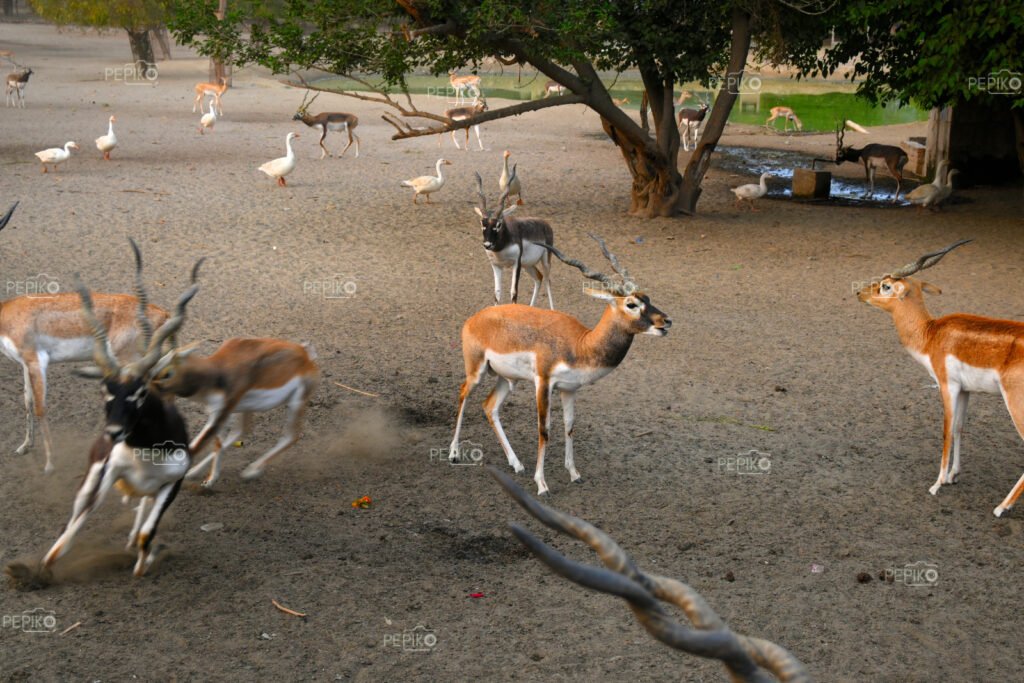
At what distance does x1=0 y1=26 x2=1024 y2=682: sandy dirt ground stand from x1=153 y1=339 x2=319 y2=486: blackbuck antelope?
23 centimetres

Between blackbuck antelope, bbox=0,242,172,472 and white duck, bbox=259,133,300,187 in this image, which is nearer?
blackbuck antelope, bbox=0,242,172,472

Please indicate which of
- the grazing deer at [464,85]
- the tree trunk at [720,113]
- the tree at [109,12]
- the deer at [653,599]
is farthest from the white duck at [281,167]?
the tree at [109,12]

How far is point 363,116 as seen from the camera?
93.3 ft

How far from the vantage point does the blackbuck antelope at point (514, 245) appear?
11016mm

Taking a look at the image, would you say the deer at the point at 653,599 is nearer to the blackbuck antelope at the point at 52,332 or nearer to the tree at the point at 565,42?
the blackbuck antelope at the point at 52,332

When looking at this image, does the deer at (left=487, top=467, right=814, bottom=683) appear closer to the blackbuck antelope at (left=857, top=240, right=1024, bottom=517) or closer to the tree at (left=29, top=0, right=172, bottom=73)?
the blackbuck antelope at (left=857, top=240, right=1024, bottom=517)

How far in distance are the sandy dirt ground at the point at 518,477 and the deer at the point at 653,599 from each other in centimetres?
261

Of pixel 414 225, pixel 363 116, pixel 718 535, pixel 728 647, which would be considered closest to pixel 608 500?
pixel 718 535

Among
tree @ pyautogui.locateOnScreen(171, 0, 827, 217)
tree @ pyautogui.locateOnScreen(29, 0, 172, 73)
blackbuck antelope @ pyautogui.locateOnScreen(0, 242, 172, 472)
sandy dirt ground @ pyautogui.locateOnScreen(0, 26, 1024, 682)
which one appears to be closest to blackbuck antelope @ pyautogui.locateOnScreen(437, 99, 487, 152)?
tree @ pyautogui.locateOnScreen(171, 0, 827, 217)

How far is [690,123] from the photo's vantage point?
2506cm

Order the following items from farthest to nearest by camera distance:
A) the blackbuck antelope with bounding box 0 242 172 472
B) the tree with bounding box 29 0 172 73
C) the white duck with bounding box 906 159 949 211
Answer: the tree with bounding box 29 0 172 73
the white duck with bounding box 906 159 949 211
the blackbuck antelope with bounding box 0 242 172 472

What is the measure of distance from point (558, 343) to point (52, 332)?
3.39 metres

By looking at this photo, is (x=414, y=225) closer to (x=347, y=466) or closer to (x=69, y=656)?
(x=347, y=466)

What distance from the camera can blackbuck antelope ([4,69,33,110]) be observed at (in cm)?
2639
